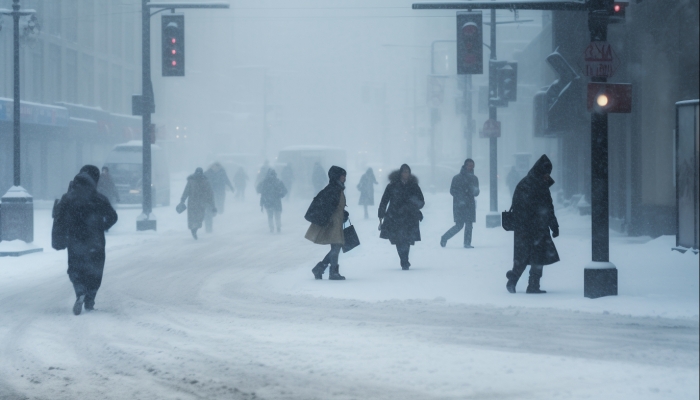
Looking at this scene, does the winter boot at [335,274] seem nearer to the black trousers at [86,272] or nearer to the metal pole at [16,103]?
the black trousers at [86,272]

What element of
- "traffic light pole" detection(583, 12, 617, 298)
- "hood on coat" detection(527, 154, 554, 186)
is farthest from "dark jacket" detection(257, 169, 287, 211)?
"traffic light pole" detection(583, 12, 617, 298)

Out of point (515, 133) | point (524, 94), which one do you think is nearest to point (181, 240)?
point (524, 94)

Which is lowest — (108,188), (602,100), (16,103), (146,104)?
(108,188)

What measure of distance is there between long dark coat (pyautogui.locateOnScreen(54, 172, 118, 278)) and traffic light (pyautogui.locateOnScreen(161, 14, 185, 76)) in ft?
35.9

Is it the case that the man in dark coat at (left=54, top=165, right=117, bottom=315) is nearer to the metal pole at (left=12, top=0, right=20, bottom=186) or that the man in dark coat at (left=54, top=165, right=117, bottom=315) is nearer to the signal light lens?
the signal light lens

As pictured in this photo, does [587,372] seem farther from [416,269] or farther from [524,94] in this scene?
[524,94]

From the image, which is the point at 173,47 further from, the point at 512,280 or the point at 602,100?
the point at 602,100

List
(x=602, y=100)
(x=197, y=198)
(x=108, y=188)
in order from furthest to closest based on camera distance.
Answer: (x=108, y=188) < (x=197, y=198) < (x=602, y=100)

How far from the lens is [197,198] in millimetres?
21797

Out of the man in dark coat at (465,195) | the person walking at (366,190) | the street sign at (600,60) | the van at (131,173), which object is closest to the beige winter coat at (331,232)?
the street sign at (600,60)

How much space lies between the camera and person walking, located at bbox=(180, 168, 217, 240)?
21578mm

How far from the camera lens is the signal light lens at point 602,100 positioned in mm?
9859

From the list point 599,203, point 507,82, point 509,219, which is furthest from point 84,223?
point 507,82

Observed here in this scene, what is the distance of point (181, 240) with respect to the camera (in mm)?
21406
